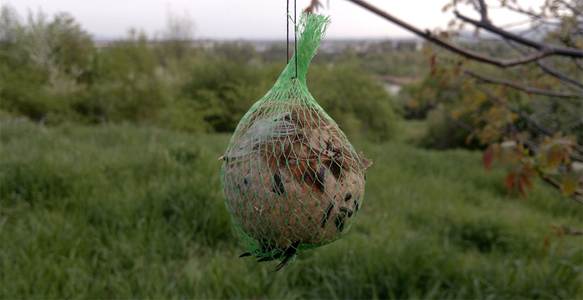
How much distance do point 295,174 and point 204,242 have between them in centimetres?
266

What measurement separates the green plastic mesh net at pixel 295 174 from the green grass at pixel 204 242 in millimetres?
1854

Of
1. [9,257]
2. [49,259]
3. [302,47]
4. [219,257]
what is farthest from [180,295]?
[302,47]

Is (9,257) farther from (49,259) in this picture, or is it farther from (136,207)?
(136,207)

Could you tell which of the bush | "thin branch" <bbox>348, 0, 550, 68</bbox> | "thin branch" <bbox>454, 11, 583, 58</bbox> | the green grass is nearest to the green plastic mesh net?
"thin branch" <bbox>348, 0, 550, 68</bbox>

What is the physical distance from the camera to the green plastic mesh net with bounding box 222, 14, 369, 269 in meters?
1.18

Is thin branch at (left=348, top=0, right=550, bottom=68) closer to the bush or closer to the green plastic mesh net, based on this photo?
A: the green plastic mesh net

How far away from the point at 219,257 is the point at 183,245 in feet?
1.16

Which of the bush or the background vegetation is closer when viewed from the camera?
the background vegetation

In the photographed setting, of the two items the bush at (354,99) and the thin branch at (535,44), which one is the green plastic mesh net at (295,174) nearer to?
the thin branch at (535,44)

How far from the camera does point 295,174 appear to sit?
46.9 inches

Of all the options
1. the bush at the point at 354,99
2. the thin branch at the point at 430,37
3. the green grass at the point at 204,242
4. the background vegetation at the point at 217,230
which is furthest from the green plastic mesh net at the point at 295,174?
the bush at the point at 354,99

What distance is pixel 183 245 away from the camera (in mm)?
3551

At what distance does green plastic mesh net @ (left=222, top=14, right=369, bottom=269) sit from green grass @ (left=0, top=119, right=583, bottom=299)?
185cm

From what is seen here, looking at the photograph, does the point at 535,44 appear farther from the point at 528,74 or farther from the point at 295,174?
the point at 528,74
